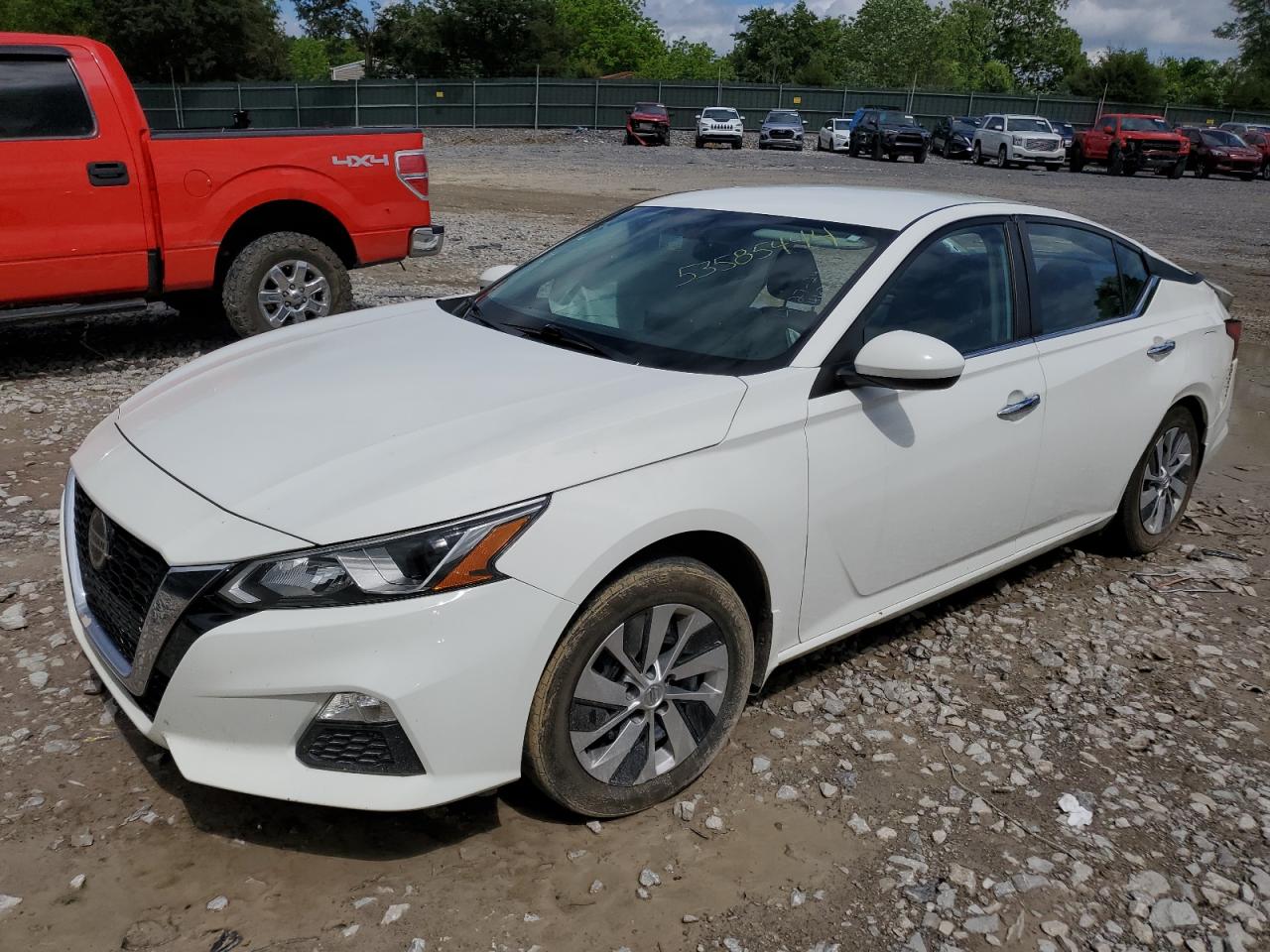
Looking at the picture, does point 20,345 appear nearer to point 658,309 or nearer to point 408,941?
point 658,309

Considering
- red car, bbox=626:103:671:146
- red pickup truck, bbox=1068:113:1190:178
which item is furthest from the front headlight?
red car, bbox=626:103:671:146

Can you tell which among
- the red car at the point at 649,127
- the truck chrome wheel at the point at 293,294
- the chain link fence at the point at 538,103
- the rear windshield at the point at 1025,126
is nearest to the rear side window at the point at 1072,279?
the truck chrome wheel at the point at 293,294

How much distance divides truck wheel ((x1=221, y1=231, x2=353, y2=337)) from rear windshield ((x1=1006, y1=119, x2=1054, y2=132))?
31.7 meters

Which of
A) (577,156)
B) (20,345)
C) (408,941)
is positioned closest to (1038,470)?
(408,941)

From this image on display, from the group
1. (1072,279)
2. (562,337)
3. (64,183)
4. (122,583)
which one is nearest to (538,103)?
(64,183)

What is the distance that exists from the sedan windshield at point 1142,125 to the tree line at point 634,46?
77.4 feet

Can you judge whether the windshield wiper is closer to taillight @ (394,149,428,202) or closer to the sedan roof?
the sedan roof

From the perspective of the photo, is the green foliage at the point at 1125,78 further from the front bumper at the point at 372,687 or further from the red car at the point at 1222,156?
the front bumper at the point at 372,687

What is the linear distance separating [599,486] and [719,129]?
129 feet

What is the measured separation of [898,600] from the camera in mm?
3658

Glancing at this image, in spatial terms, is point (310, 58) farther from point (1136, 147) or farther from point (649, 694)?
point (649, 694)

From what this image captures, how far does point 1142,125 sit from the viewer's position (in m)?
33.7

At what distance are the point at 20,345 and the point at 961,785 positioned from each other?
24.1ft

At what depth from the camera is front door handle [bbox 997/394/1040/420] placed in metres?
3.75
